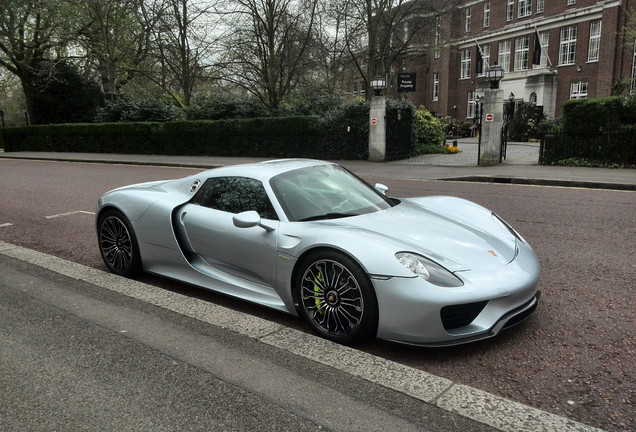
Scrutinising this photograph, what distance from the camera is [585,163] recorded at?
51.4 ft

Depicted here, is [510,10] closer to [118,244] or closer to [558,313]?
[558,313]

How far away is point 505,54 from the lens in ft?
154

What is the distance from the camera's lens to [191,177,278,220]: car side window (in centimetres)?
411

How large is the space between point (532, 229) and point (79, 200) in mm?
9028

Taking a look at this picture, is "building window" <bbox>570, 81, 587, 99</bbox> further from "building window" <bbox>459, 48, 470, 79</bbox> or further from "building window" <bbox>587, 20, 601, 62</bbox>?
"building window" <bbox>459, 48, 470, 79</bbox>

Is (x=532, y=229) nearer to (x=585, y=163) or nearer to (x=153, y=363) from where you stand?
(x=153, y=363)

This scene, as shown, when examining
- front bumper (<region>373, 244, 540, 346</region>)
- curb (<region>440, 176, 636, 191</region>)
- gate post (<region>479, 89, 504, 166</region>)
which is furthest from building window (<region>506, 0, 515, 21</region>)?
front bumper (<region>373, 244, 540, 346</region>)

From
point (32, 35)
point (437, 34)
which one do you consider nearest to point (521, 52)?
point (437, 34)

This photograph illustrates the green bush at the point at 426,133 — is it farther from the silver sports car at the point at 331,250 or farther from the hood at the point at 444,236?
the hood at the point at 444,236

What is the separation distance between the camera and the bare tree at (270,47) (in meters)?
24.5

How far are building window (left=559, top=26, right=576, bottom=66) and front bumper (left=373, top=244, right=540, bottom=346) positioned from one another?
44107 mm

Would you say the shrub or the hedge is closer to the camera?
the hedge

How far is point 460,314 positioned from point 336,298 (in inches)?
31.6

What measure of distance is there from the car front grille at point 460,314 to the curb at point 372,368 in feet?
1.23
